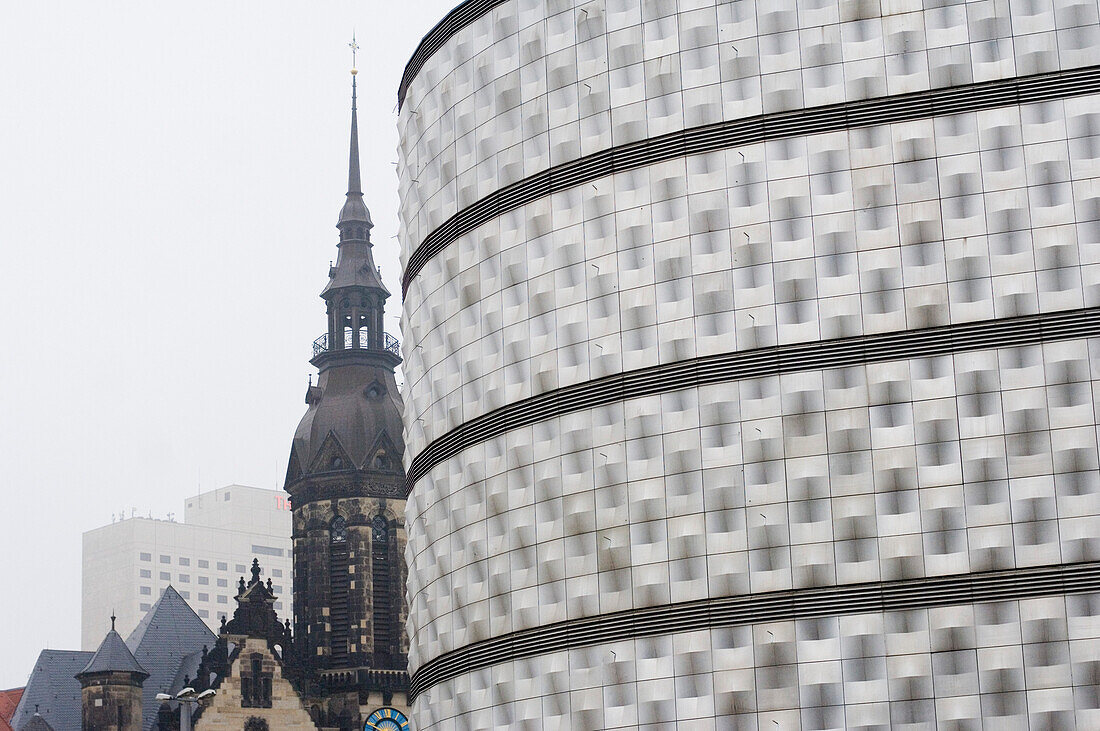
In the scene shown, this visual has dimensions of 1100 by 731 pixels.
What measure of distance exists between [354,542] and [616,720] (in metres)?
45.8

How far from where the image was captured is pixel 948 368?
1603 cm

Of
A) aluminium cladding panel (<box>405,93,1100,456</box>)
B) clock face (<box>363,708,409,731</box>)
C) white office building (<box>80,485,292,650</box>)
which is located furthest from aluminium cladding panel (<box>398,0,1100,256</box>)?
white office building (<box>80,485,292,650</box>)

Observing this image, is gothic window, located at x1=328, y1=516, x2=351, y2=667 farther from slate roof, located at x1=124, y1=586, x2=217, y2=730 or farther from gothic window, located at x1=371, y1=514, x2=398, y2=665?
slate roof, located at x1=124, y1=586, x2=217, y2=730

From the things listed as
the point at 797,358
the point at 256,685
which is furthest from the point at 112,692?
the point at 797,358

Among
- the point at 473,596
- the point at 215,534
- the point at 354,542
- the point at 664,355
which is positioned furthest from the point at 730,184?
the point at 215,534

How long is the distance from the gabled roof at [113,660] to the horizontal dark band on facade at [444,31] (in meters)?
42.1

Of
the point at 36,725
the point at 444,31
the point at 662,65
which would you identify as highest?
the point at 444,31

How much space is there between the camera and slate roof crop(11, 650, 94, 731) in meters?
66.8

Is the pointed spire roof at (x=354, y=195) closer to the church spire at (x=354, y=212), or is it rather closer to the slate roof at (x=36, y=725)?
the church spire at (x=354, y=212)

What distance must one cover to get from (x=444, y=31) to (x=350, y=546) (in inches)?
1701

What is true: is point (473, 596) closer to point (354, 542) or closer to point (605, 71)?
point (605, 71)

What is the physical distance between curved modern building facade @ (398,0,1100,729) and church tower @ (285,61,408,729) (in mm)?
43000

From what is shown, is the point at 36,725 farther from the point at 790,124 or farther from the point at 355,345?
the point at 790,124

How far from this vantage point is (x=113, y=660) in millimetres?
59156
